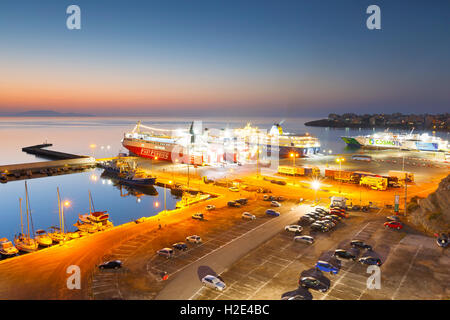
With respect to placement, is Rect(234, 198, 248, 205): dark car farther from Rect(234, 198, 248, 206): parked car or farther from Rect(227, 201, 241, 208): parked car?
Rect(227, 201, 241, 208): parked car

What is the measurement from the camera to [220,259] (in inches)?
716

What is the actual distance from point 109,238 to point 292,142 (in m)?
69.2

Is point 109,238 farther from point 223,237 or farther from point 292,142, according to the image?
point 292,142

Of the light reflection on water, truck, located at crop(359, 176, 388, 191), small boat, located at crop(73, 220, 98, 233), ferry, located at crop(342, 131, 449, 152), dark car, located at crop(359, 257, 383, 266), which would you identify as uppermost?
ferry, located at crop(342, 131, 449, 152)

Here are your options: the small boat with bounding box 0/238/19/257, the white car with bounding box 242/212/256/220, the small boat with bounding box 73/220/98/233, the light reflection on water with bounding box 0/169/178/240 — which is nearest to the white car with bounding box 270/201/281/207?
the white car with bounding box 242/212/256/220

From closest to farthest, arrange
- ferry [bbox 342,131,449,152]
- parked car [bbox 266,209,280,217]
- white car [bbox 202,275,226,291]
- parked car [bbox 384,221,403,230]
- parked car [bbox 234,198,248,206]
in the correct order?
1. white car [bbox 202,275,226,291]
2. parked car [bbox 384,221,403,230]
3. parked car [bbox 266,209,280,217]
4. parked car [bbox 234,198,248,206]
5. ferry [bbox 342,131,449,152]

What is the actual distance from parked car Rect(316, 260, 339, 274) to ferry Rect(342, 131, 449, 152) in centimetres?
9470

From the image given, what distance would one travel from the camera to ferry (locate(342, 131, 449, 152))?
92875mm

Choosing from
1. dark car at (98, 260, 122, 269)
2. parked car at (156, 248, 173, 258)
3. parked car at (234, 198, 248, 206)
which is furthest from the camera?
parked car at (234, 198, 248, 206)

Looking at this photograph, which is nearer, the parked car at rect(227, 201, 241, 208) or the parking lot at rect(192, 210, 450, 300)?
the parking lot at rect(192, 210, 450, 300)

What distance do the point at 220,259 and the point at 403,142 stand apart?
3961 inches

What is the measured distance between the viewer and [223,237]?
856 inches

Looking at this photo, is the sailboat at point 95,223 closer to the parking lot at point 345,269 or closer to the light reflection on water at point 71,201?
the light reflection on water at point 71,201
